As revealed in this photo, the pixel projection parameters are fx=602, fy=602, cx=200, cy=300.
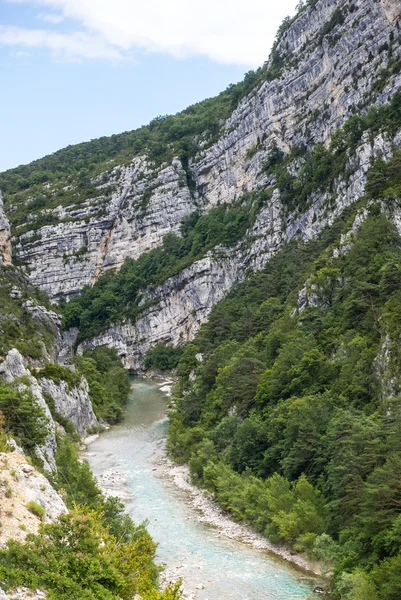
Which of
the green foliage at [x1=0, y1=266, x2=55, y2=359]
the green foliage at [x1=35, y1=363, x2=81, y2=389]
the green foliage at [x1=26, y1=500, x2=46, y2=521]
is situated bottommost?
the green foliage at [x1=35, y1=363, x2=81, y2=389]

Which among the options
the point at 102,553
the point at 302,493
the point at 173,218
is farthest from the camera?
the point at 173,218

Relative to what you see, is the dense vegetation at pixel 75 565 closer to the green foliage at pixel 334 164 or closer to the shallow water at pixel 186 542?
the shallow water at pixel 186 542

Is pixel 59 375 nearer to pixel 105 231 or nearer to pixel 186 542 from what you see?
pixel 186 542

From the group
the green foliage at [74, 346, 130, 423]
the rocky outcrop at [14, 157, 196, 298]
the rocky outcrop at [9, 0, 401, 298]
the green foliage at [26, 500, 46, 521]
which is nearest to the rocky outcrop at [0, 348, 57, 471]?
the green foliage at [26, 500, 46, 521]

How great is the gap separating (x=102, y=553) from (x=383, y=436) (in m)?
14.1

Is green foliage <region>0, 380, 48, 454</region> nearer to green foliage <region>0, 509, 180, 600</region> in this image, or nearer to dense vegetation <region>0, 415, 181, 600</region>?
dense vegetation <region>0, 415, 181, 600</region>

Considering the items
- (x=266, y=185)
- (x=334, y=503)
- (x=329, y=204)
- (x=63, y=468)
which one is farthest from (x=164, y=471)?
(x=266, y=185)

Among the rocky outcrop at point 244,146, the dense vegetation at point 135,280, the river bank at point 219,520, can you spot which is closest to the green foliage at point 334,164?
the rocky outcrop at point 244,146

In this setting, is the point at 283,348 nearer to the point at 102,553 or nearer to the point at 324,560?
the point at 324,560

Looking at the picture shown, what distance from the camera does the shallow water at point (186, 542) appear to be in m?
24.5

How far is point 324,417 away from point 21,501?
18.8 m

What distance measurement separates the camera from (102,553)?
18.4m

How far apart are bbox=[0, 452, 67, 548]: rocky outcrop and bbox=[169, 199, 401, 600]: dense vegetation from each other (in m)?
11.2

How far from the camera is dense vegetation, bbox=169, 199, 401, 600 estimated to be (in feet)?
78.6
